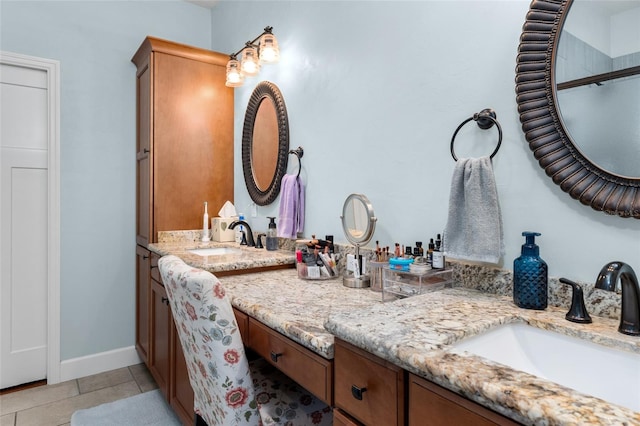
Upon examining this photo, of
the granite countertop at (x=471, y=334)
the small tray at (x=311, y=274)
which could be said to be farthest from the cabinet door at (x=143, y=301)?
the granite countertop at (x=471, y=334)

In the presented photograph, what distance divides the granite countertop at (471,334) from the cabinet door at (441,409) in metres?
0.02

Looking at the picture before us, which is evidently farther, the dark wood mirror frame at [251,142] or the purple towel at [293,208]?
the dark wood mirror frame at [251,142]

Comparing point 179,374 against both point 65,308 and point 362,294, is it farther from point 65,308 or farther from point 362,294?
point 65,308

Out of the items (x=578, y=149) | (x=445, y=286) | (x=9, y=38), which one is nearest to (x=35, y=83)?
(x=9, y=38)

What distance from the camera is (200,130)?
271 centimetres

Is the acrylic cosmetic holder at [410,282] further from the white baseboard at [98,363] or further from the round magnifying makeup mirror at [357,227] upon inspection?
Result: the white baseboard at [98,363]

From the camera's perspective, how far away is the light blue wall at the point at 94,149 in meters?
2.55

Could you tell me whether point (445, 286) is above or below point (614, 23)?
below

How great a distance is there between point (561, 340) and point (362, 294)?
0.66 metres

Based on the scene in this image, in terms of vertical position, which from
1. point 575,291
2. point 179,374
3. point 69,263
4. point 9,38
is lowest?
point 179,374

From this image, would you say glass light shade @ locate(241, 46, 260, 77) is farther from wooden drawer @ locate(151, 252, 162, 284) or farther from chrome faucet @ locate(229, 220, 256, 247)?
wooden drawer @ locate(151, 252, 162, 284)

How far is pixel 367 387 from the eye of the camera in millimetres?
810

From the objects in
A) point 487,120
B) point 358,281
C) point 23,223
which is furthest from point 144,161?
point 487,120

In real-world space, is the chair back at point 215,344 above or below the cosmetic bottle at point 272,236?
→ below
